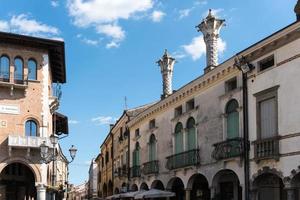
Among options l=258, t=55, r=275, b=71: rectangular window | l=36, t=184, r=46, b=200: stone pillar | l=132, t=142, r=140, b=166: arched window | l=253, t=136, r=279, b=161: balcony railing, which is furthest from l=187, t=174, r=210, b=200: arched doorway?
l=36, t=184, r=46, b=200: stone pillar

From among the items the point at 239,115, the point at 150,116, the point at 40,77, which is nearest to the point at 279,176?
the point at 239,115

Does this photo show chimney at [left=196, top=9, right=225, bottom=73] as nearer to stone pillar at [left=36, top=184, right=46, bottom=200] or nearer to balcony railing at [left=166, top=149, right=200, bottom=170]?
balcony railing at [left=166, top=149, right=200, bottom=170]

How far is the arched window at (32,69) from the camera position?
37156 millimetres

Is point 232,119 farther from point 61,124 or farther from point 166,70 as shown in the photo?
point 61,124

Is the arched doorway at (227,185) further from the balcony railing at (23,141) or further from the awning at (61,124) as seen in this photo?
the awning at (61,124)

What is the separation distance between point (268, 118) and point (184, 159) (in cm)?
934

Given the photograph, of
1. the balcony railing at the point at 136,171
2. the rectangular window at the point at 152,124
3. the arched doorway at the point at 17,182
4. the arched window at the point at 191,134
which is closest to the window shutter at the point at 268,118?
the arched window at the point at 191,134

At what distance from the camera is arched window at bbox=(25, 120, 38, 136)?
36.6 m

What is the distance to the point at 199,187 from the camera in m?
32.5

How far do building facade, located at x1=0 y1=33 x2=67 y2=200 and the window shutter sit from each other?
16.7 meters

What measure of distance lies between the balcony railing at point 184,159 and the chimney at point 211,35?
4.83 meters

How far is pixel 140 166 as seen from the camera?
132ft

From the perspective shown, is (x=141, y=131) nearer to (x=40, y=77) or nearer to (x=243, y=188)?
(x=40, y=77)

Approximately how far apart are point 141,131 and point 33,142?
863cm
